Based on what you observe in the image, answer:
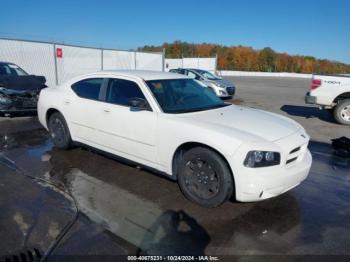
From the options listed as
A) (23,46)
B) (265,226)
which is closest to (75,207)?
(265,226)

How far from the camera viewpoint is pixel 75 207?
3.77 m

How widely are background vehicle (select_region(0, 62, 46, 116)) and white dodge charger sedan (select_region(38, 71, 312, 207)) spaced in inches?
147

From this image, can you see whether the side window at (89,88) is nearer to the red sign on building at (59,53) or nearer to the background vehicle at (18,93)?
the background vehicle at (18,93)

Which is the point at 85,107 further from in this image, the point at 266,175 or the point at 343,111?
the point at 343,111

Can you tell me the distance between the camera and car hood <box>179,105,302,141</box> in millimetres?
3775

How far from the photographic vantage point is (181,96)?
4.77 metres

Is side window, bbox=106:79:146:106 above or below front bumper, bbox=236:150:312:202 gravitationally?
above

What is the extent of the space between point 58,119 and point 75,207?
99.1 inches

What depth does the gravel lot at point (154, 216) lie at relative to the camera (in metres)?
3.04

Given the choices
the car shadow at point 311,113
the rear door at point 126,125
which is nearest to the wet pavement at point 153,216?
the rear door at point 126,125

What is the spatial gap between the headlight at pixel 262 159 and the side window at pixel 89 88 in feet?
9.05

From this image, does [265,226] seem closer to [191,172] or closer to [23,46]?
[191,172]

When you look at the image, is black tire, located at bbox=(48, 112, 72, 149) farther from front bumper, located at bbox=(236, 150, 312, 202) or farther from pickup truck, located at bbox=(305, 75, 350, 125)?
pickup truck, located at bbox=(305, 75, 350, 125)

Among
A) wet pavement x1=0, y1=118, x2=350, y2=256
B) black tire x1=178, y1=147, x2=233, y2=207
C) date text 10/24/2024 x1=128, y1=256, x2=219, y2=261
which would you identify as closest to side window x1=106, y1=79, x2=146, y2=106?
wet pavement x1=0, y1=118, x2=350, y2=256
